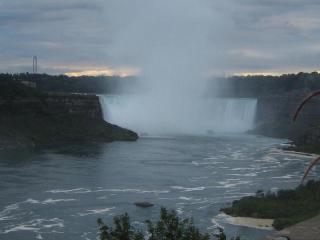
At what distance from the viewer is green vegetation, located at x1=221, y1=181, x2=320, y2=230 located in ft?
74.8

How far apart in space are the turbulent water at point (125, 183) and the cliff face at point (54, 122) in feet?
20.2

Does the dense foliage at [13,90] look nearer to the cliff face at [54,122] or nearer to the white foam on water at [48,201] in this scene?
the cliff face at [54,122]

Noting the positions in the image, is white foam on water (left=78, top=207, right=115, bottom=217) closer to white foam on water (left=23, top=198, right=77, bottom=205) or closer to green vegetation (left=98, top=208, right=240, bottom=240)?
white foam on water (left=23, top=198, right=77, bottom=205)

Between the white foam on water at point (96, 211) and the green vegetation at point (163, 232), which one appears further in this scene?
the white foam on water at point (96, 211)

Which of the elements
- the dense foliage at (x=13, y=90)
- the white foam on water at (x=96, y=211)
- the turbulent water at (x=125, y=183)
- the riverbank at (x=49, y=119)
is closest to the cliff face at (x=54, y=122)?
the riverbank at (x=49, y=119)

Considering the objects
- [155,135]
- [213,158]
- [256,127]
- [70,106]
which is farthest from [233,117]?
[213,158]

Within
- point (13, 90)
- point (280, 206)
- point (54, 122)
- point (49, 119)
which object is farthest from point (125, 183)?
point (13, 90)

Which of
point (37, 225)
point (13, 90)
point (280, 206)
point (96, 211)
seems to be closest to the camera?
point (37, 225)

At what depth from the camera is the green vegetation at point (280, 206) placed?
22814mm

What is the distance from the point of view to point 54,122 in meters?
63.5

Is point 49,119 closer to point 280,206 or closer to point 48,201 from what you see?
point 48,201

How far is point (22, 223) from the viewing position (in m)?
21.4

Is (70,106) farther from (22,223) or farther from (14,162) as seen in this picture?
(22,223)

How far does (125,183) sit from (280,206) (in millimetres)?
9271
